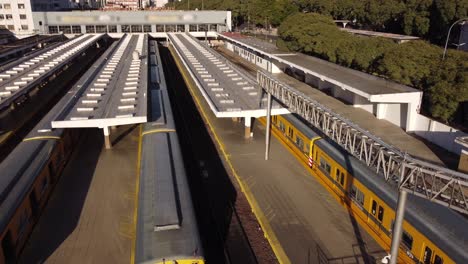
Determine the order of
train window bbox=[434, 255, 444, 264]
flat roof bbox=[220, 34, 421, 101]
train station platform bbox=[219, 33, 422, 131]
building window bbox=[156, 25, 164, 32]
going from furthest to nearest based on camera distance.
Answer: building window bbox=[156, 25, 164, 32] → flat roof bbox=[220, 34, 421, 101] → train station platform bbox=[219, 33, 422, 131] → train window bbox=[434, 255, 444, 264]

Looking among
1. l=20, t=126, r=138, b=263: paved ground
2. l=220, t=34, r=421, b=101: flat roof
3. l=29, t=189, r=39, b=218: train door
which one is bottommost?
l=20, t=126, r=138, b=263: paved ground

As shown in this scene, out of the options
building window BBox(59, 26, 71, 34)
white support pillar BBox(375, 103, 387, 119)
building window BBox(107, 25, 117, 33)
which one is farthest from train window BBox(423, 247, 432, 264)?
building window BBox(59, 26, 71, 34)

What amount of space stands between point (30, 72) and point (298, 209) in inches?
1416

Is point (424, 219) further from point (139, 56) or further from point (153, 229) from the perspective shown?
point (139, 56)

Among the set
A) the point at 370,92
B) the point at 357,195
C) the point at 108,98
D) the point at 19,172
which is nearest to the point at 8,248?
the point at 19,172

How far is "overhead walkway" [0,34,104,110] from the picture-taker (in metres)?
35.0

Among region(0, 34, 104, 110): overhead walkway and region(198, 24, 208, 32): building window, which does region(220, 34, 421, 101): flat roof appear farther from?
region(198, 24, 208, 32): building window

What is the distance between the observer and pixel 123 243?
19.0 metres

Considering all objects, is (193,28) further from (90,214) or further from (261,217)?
(261,217)

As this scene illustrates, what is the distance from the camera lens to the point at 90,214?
848 inches

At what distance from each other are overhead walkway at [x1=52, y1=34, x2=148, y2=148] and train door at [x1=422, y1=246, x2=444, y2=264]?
18.7m

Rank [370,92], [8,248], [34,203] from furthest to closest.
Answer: [370,92], [34,203], [8,248]

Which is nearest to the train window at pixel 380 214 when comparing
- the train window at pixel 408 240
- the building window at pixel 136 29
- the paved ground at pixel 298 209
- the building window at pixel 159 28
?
the paved ground at pixel 298 209

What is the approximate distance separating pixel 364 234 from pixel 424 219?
4.98 m
